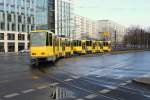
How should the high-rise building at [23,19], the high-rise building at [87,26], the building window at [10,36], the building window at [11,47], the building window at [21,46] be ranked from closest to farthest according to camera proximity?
the high-rise building at [23,19] → the building window at [10,36] → the building window at [11,47] → the building window at [21,46] → the high-rise building at [87,26]

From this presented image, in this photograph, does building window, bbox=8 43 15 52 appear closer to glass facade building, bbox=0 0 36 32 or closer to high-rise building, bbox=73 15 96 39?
glass facade building, bbox=0 0 36 32

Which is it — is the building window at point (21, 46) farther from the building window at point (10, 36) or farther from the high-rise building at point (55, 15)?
the high-rise building at point (55, 15)

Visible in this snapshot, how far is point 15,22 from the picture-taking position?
97312mm

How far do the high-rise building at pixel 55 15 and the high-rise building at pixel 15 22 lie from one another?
514 centimetres

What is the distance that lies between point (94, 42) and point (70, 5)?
61042mm

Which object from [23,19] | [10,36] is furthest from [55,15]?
[10,36]

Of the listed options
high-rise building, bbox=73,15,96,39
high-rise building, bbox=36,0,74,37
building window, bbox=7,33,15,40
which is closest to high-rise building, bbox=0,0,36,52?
building window, bbox=7,33,15,40

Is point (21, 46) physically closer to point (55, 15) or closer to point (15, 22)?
point (15, 22)

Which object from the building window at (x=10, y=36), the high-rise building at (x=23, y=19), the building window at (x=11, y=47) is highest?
the high-rise building at (x=23, y=19)

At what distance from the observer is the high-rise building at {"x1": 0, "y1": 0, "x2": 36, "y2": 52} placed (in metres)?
93.1

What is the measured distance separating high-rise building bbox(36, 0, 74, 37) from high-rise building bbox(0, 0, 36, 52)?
5144 millimetres

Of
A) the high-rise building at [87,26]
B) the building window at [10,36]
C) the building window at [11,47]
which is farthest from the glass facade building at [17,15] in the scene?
the high-rise building at [87,26]

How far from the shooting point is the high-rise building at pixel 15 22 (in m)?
93.1

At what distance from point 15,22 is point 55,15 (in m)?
25.4
